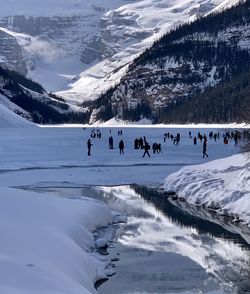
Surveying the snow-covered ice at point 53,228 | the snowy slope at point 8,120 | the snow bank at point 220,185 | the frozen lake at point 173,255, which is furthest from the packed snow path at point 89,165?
the snowy slope at point 8,120

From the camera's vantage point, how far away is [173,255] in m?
19.0

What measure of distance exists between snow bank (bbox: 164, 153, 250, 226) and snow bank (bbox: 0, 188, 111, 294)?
5282mm

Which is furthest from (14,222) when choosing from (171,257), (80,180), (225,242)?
(80,180)

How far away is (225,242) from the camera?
67.7 feet

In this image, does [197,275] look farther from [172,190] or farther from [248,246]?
[172,190]

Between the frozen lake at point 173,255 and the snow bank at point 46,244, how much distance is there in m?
0.82

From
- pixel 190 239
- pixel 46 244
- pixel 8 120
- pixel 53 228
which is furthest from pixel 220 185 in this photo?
pixel 8 120

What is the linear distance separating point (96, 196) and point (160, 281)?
50.3ft

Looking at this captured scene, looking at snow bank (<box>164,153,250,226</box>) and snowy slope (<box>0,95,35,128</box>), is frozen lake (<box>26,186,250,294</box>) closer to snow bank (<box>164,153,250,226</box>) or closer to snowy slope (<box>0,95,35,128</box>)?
snow bank (<box>164,153,250,226</box>)

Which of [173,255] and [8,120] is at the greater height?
[173,255]

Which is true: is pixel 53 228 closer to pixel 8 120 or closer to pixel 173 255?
pixel 173 255

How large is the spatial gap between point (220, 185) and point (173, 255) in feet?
34.2

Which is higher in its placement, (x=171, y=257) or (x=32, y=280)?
(x=32, y=280)

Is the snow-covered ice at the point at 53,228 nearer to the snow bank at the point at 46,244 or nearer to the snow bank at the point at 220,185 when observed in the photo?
the snow bank at the point at 46,244
